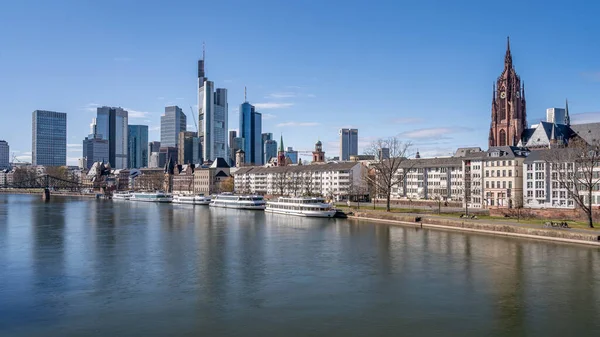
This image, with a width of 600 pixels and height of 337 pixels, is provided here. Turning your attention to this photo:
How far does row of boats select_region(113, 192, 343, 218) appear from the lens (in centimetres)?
10338

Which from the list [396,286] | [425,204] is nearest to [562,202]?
[425,204]

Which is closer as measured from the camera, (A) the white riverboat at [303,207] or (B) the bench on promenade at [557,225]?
(B) the bench on promenade at [557,225]

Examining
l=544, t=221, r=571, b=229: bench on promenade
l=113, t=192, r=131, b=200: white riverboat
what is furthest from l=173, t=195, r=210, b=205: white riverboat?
l=544, t=221, r=571, b=229: bench on promenade

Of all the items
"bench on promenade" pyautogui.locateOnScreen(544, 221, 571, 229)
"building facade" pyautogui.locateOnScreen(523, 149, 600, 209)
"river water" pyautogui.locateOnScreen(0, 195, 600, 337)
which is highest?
"building facade" pyautogui.locateOnScreen(523, 149, 600, 209)

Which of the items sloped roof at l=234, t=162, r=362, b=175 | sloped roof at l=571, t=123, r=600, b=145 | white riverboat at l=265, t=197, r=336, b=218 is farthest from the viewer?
sloped roof at l=234, t=162, r=362, b=175

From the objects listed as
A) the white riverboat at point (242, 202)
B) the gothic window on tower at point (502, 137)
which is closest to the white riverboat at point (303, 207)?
the white riverboat at point (242, 202)

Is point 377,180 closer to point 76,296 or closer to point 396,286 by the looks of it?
point 396,286

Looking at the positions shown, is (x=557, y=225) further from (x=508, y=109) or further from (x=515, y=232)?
(x=508, y=109)

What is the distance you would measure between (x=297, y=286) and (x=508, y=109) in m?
133

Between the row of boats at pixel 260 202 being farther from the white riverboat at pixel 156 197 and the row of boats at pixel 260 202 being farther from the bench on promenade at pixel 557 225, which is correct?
the bench on promenade at pixel 557 225

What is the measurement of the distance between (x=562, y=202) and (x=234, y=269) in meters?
64.7

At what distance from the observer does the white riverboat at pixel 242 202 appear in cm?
12993

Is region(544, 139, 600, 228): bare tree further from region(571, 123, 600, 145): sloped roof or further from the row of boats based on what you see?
the row of boats

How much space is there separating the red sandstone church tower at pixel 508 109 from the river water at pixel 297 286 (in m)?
95.9
